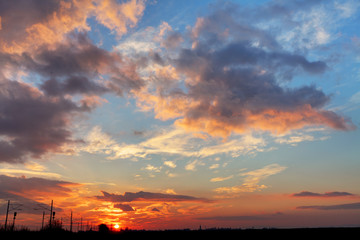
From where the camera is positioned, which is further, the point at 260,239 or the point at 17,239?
the point at 17,239

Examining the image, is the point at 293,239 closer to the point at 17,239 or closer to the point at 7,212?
the point at 17,239

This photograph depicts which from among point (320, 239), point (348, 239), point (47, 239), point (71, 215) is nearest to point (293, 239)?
point (320, 239)

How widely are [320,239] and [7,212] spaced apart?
118m

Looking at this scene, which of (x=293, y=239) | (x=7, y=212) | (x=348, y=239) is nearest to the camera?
(x=348, y=239)

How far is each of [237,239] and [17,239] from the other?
4222 centimetres

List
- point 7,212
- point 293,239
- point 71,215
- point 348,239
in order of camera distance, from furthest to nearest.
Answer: point 71,215 → point 7,212 → point 293,239 → point 348,239

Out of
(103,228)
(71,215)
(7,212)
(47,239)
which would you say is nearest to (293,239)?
(47,239)

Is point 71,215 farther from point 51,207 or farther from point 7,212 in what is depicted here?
point 7,212

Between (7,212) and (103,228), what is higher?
(7,212)

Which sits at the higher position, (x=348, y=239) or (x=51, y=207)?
(x=51, y=207)

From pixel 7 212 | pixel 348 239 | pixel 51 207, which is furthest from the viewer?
pixel 51 207

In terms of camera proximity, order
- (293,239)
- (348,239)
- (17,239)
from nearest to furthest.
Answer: (348,239) < (293,239) < (17,239)

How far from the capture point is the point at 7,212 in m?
121

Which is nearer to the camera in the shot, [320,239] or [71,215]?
[320,239]
